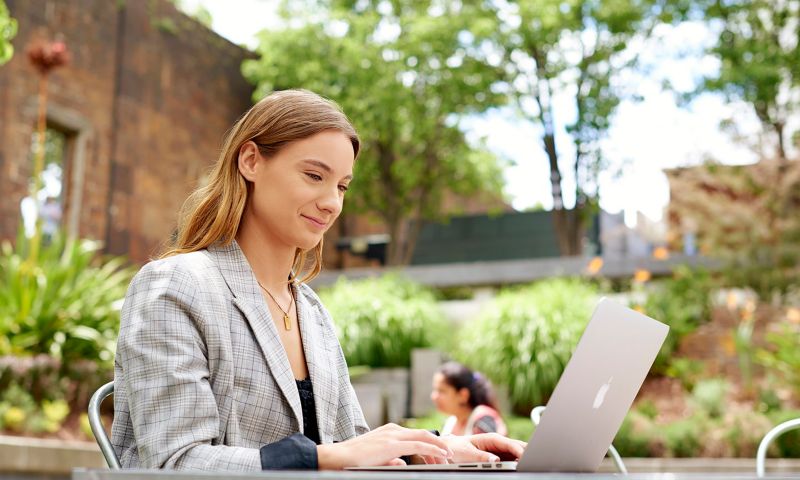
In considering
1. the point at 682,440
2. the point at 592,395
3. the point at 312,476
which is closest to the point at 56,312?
the point at 682,440

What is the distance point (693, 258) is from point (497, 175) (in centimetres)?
547

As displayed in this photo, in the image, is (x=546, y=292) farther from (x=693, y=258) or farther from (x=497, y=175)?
(x=497, y=175)

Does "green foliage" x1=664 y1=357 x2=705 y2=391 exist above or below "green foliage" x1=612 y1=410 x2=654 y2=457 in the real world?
above

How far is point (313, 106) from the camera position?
70.4 inches

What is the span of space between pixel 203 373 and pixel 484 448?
56 centimetres

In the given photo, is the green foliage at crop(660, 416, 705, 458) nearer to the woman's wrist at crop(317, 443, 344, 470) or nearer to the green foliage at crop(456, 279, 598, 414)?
the green foliage at crop(456, 279, 598, 414)

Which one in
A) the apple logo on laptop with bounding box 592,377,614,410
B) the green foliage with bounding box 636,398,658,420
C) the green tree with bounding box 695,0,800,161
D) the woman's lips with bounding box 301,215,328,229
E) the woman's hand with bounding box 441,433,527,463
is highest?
the green tree with bounding box 695,0,800,161

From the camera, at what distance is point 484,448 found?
178 cm

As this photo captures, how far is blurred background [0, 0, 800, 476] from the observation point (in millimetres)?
8172

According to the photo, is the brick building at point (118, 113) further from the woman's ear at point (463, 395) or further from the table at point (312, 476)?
the table at point (312, 476)

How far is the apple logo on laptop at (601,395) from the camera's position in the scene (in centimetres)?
143

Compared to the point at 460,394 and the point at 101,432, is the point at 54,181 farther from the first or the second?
the point at 101,432

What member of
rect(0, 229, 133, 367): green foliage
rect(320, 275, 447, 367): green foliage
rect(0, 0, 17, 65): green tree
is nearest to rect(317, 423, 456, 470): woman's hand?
rect(0, 0, 17, 65): green tree

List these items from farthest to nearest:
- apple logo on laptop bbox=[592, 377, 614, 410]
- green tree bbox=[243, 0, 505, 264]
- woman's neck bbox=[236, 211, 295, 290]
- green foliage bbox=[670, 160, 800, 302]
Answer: green tree bbox=[243, 0, 505, 264]
green foliage bbox=[670, 160, 800, 302]
woman's neck bbox=[236, 211, 295, 290]
apple logo on laptop bbox=[592, 377, 614, 410]
